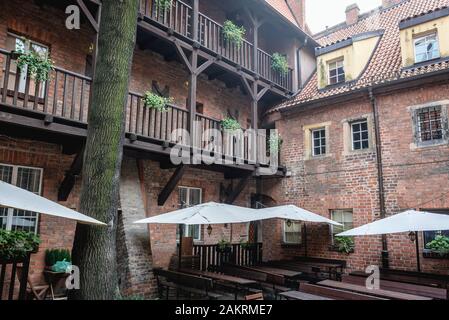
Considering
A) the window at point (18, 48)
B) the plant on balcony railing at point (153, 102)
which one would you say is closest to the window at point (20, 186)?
the window at point (18, 48)

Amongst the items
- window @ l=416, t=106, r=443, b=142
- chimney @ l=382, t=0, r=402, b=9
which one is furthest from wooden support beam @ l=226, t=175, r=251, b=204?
chimney @ l=382, t=0, r=402, b=9

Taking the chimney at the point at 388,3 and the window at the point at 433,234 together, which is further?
the chimney at the point at 388,3

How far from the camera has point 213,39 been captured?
11.4 meters

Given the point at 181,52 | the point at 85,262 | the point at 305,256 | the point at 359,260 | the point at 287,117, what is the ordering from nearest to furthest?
the point at 85,262 < the point at 181,52 < the point at 359,260 < the point at 305,256 < the point at 287,117

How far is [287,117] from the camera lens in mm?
13820

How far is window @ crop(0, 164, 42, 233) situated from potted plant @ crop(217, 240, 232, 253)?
17.6ft

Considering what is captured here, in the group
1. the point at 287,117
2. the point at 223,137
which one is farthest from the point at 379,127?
the point at 223,137

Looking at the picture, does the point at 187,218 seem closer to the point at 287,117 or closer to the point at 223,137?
the point at 223,137

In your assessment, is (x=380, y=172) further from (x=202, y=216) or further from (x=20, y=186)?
(x=20, y=186)

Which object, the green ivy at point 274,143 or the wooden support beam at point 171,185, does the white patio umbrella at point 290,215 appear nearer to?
the wooden support beam at point 171,185

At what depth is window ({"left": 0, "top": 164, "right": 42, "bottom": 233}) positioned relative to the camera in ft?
25.7

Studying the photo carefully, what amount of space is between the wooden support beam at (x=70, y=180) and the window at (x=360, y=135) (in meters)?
8.22

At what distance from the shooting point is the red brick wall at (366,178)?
10117 millimetres

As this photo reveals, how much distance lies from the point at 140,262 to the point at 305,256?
5.74 metres
